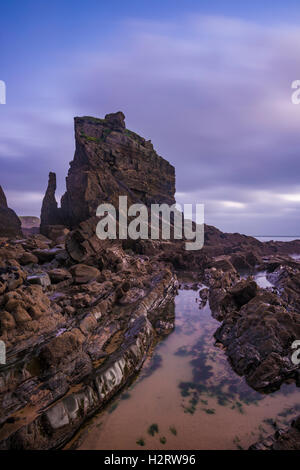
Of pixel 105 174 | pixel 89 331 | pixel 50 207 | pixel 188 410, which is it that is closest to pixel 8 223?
pixel 50 207

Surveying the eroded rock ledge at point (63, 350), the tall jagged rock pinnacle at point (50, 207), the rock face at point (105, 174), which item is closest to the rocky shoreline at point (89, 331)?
the eroded rock ledge at point (63, 350)

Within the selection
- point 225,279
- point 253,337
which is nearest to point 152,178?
point 225,279

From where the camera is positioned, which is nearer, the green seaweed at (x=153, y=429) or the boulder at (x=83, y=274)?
the green seaweed at (x=153, y=429)

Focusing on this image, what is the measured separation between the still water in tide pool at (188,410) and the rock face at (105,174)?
2917cm

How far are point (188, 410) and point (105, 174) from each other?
36.6 meters

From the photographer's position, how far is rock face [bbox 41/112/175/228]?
3422 centimetres

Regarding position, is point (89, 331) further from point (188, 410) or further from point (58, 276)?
point (58, 276)

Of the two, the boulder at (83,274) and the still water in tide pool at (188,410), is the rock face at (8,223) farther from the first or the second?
the still water in tide pool at (188,410)

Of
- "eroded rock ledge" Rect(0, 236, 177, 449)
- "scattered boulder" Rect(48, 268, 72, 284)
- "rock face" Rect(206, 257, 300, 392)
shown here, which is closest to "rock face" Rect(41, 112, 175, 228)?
"scattered boulder" Rect(48, 268, 72, 284)

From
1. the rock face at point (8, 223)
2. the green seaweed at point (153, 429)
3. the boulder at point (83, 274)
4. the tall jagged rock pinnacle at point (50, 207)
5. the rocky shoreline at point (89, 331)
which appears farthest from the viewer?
the tall jagged rock pinnacle at point (50, 207)

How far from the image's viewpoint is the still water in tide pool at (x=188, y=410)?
4.47 m

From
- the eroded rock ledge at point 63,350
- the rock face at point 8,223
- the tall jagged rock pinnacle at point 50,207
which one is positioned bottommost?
the eroded rock ledge at point 63,350
